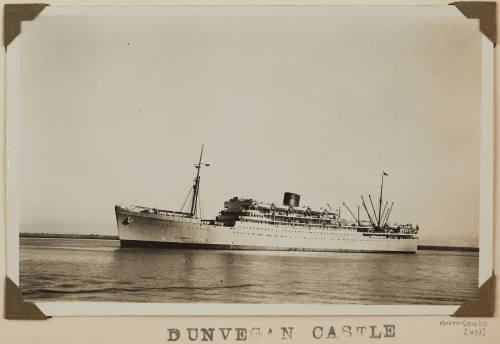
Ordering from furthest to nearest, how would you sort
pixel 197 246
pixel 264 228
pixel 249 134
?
pixel 197 246 < pixel 264 228 < pixel 249 134

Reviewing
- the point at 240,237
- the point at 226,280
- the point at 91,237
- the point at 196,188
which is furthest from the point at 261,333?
the point at 91,237

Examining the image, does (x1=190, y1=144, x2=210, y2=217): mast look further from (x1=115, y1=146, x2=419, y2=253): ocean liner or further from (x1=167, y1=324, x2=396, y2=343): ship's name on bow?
(x1=167, y1=324, x2=396, y2=343): ship's name on bow

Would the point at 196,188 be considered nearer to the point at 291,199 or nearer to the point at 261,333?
the point at 291,199

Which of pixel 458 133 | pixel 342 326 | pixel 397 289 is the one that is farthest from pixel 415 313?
pixel 458 133

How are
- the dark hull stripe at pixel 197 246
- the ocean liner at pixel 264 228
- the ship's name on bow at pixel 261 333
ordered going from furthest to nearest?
the dark hull stripe at pixel 197 246 → the ocean liner at pixel 264 228 → the ship's name on bow at pixel 261 333

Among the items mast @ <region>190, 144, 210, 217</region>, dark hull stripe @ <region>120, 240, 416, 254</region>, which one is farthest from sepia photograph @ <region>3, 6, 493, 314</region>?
dark hull stripe @ <region>120, 240, 416, 254</region>

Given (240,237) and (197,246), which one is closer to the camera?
(240,237)

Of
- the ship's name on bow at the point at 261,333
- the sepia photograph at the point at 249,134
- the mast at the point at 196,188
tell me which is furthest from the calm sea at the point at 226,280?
the mast at the point at 196,188

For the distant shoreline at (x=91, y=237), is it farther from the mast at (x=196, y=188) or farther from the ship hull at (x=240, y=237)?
the mast at (x=196, y=188)
